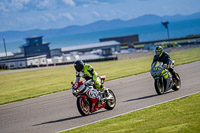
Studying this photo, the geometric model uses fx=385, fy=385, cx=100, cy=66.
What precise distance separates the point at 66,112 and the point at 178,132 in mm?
6617

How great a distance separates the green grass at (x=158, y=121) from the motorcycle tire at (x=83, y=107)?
140 cm

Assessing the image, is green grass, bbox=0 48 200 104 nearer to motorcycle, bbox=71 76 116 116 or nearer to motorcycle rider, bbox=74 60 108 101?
motorcycle, bbox=71 76 116 116

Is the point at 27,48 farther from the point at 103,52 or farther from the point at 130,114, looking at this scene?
the point at 130,114

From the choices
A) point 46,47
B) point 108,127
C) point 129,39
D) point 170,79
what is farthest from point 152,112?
point 129,39

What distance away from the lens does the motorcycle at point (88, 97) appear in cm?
1230

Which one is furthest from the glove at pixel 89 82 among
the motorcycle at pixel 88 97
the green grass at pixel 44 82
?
the green grass at pixel 44 82

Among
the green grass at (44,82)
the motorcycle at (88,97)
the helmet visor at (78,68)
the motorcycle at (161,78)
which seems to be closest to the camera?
the motorcycle at (88,97)

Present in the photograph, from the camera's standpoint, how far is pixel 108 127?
1014 centimetres

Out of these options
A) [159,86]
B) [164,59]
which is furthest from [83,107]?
[164,59]

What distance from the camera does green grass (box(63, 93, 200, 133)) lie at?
29.2ft

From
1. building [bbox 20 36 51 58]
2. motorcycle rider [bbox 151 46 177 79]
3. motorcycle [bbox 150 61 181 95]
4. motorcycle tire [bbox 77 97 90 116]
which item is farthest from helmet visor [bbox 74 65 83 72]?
building [bbox 20 36 51 58]

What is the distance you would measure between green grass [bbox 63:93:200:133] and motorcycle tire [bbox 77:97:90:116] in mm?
1396

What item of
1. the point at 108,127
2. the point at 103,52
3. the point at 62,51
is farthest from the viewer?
the point at 62,51

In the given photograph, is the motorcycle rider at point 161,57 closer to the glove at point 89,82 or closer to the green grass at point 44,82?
the glove at point 89,82
